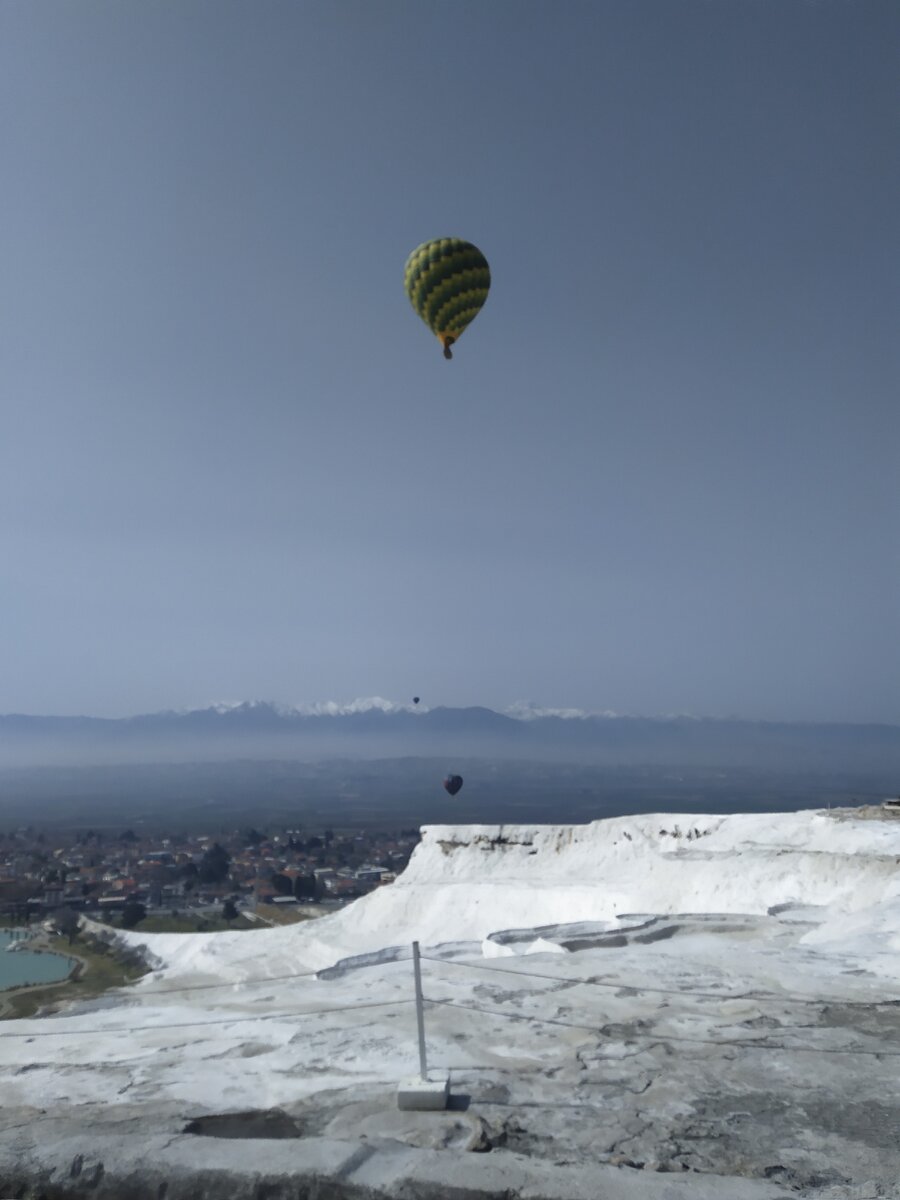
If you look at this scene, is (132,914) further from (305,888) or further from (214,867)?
(214,867)

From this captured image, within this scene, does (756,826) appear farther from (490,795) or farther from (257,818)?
(490,795)

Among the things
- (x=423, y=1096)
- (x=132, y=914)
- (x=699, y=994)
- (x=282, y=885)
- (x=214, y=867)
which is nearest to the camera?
(x=423, y=1096)

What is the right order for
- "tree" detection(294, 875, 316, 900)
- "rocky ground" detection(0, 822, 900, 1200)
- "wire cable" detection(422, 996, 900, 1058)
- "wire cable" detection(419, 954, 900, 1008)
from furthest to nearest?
1. "tree" detection(294, 875, 316, 900)
2. "wire cable" detection(419, 954, 900, 1008)
3. "wire cable" detection(422, 996, 900, 1058)
4. "rocky ground" detection(0, 822, 900, 1200)

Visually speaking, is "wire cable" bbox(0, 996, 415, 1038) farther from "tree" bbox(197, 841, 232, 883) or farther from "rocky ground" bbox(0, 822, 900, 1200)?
"tree" bbox(197, 841, 232, 883)

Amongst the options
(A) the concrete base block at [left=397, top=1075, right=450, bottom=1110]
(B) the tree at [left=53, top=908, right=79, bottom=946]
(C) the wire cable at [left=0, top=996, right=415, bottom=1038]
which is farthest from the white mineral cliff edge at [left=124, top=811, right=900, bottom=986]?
(A) the concrete base block at [left=397, top=1075, right=450, bottom=1110]

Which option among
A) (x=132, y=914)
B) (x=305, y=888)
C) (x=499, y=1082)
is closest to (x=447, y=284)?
(x=499, y=1082)

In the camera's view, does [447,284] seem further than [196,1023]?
Yes
